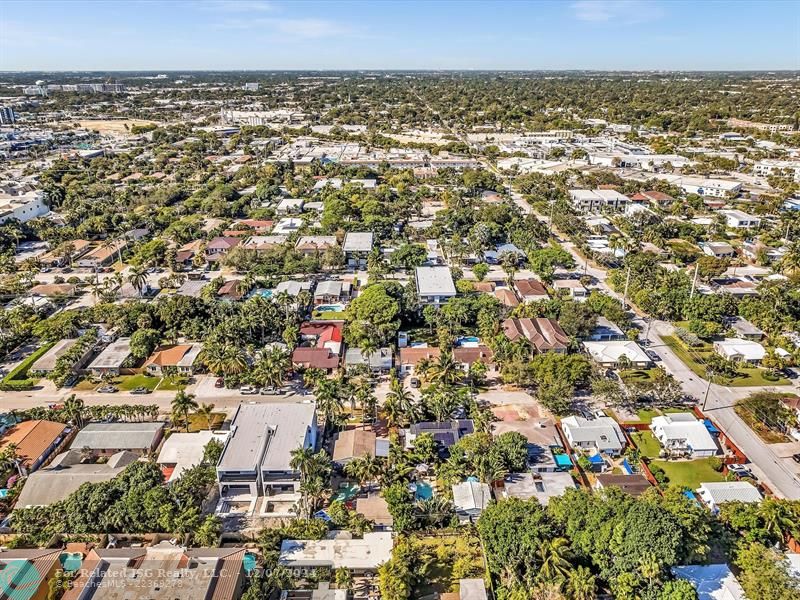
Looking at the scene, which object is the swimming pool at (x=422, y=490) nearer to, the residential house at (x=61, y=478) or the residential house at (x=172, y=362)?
the residential house at (x=61, y=478)

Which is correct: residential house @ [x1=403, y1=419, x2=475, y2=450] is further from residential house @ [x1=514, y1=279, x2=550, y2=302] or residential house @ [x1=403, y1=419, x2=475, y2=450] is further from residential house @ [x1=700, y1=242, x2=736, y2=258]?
residential house @ [x1=700, y1=242, x2=736, y2=258]

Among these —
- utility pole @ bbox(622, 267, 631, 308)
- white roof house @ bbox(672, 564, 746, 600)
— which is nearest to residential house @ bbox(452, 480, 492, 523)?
white roof house @ bbox(672, 564, 746, 600)

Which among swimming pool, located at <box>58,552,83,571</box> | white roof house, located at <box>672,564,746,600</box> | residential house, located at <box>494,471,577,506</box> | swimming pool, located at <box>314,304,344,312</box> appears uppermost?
swimming pool, located at <box>58,552,83,571</box>

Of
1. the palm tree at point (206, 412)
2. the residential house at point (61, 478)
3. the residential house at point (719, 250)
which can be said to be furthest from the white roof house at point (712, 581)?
the residential house at point (719, 250)

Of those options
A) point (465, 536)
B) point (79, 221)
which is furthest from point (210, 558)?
point (79, 221)

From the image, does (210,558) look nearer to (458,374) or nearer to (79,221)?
(458,374)

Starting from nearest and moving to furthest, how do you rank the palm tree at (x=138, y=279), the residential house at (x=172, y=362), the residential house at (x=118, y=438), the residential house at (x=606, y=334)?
the residential house at (x=118, y=438), the residential house at (x=172, y=362), the residential house at (x=606, y=334), the palm tree at (x=138, y=279)

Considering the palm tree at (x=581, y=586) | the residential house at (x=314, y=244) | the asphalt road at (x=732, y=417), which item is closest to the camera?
the palm tree at (x=581, y=586)
